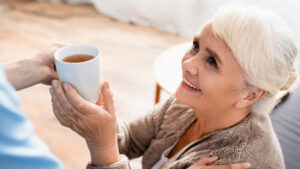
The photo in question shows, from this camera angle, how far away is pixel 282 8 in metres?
2.75

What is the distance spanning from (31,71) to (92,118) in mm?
328

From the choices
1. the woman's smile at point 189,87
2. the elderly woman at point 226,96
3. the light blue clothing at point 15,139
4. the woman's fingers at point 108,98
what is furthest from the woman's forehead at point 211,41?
the light blue clothing at point 15,139

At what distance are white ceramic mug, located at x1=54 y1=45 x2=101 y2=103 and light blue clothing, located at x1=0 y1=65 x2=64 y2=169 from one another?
0.42 meters

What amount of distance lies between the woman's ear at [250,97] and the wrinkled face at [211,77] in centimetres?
2

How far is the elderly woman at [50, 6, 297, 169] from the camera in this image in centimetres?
97

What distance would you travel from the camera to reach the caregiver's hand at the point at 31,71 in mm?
1101

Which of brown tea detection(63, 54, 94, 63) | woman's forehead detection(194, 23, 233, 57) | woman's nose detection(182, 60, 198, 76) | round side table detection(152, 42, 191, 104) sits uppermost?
woman's forehead detection(194, 23, 233, 57)

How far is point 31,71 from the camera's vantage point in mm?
1117

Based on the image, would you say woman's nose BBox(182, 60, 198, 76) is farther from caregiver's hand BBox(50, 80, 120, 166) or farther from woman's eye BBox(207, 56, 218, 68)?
caregiver's hand BBox(50, 80, 120, 166)

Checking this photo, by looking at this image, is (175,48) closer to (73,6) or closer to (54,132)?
→ (54,132)

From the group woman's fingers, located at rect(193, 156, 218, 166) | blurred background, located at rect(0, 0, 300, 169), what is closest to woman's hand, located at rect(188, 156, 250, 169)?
woman's fingers, located at rect(193, 156, 218, 166)

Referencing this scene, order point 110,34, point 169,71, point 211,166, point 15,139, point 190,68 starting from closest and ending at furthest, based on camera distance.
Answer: point 15,139
point 211,166
point 190,68
point 169,71
point 110,34

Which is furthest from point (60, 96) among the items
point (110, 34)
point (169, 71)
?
point (110, 34)

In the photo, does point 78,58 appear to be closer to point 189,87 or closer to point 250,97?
point 189,87
